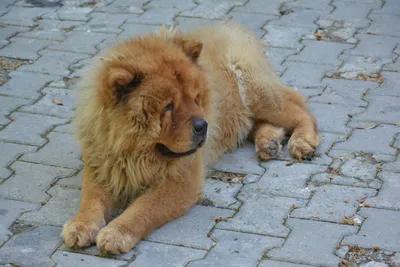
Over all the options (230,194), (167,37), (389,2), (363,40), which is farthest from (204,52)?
(389,2)

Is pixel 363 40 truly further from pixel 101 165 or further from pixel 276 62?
pixel 101 165

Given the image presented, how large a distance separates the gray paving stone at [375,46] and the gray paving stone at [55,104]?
8.76 ft

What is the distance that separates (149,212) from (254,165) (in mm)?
1176

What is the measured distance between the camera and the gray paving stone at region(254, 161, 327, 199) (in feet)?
16.7

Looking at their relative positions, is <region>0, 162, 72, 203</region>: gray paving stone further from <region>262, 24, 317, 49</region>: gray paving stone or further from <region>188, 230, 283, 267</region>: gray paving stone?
<region>262, 24, 317, 49</region>: gray paving stone

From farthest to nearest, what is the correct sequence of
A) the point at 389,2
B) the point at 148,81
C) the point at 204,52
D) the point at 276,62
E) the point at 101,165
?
the point at 389,2, the point at 276,62, the point at 204,52, the point at 101,165, the point at 148,81

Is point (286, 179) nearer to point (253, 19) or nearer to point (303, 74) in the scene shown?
point (303, 74)

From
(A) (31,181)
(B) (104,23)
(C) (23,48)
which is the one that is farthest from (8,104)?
(B) (104,23)

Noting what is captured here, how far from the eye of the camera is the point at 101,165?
4.84 m

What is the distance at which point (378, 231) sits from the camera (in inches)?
181

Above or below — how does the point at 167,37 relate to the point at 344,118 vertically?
above

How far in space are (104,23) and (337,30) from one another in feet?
7.69

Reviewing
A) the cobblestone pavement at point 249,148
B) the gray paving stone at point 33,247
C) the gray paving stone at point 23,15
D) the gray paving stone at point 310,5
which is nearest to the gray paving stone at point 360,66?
the cobblestone pavement at point 249,148

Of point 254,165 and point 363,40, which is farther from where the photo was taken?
point 363,40
